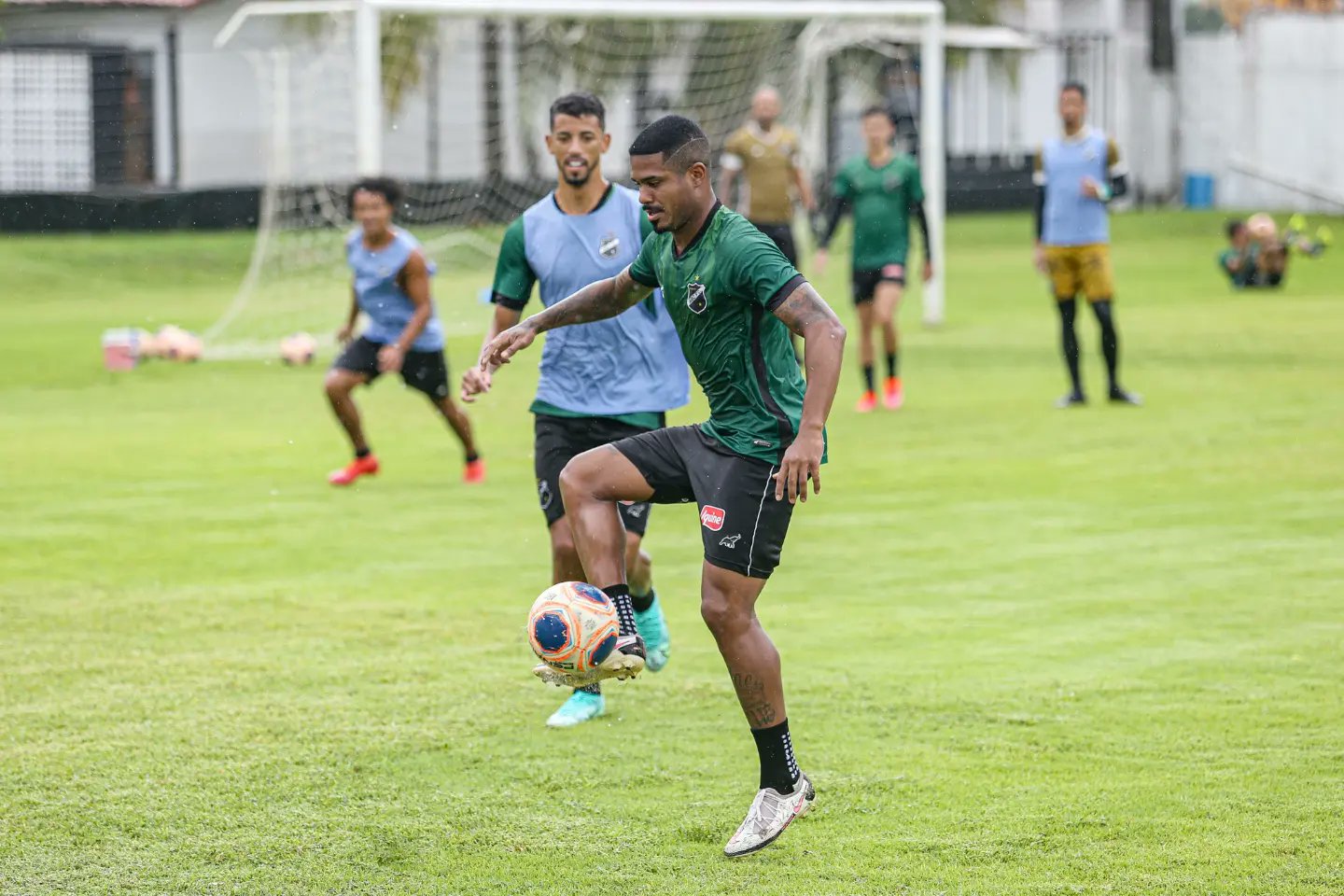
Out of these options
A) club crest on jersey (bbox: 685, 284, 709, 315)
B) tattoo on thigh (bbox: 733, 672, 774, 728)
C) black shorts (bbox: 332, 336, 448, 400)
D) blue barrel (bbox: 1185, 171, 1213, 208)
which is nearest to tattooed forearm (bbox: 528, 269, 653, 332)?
club crest on jersey (bbox: 685, 284, 709, 315)

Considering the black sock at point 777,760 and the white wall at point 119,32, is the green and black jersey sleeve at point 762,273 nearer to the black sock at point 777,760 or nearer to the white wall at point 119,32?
the black sock at point 777,760

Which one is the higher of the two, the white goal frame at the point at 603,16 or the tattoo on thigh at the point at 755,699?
the white goal frame at the point at 603,16

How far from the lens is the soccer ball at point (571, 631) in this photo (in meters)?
5.43

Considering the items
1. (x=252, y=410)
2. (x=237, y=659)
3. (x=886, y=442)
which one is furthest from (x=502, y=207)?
(x=237, y=659)

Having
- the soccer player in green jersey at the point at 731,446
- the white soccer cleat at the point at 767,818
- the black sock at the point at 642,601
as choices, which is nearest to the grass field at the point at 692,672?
the white soccer cleat at the point at 767,818

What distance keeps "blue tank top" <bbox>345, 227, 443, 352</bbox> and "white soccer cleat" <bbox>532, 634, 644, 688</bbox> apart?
22.5 ft

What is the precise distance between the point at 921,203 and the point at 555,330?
8402 mm

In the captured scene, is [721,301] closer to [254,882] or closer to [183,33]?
[254,882]

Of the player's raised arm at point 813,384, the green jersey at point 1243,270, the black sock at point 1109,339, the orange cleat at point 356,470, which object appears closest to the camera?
the player's raised arm at point 813,384

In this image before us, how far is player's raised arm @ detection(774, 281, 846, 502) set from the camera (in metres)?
5.20

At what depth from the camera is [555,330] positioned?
290 inches

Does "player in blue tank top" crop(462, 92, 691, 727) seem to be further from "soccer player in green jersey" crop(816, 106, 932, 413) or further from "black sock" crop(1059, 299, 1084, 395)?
"black sock" crop(1059, 299, 1084, 395)

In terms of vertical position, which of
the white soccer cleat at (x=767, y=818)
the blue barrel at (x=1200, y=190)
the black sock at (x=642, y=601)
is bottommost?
the white soccer cleat at (x=767, y=818)

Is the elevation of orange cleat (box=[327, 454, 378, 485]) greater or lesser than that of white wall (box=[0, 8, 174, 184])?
lesser
